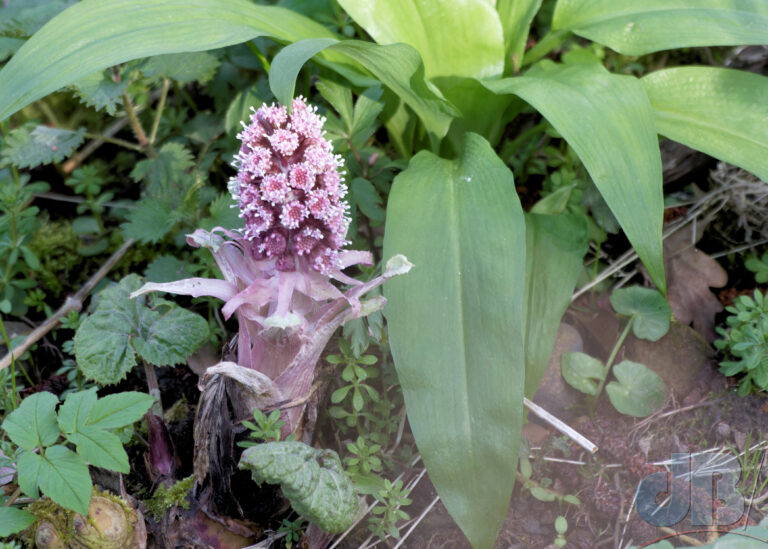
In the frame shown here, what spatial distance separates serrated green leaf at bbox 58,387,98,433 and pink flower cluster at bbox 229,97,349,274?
1.49ft

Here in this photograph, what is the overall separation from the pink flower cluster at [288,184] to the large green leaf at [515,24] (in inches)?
36.2

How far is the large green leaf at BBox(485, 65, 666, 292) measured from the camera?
1.52 meters

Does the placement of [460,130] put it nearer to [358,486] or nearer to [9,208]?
[358,486]

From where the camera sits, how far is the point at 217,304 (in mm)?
2047

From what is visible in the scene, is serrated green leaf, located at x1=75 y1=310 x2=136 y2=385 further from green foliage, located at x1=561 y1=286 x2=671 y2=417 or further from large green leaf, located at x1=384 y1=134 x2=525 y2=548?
green foliage, located at x1=561 y1=286 x2=671 y2=417

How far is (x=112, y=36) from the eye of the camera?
162 centimetres

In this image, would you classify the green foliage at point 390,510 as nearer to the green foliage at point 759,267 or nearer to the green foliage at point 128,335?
the green foliage at point 128,335

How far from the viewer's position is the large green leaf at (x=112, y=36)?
5.05ft

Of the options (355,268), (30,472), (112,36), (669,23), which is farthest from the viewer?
(355,268)

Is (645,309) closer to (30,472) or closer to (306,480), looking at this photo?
(306,480)

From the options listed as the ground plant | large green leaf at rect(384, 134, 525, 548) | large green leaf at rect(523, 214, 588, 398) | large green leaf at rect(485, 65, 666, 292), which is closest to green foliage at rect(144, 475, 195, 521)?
the ground plant

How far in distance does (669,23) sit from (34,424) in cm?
181

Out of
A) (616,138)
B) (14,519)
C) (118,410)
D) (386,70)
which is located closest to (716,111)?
(616,138)

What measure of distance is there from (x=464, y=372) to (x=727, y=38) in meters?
1.12
